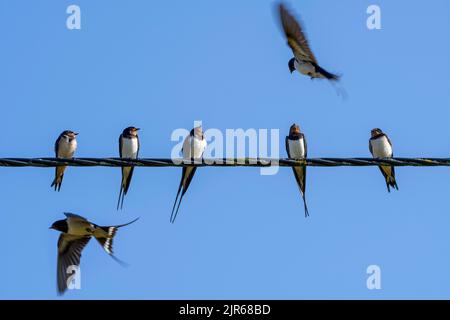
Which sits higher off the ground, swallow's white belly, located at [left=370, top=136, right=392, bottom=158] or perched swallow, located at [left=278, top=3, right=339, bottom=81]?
perched swallow, located at [left=278, top=3, right=339, bottom=81]

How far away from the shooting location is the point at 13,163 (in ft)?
13.7

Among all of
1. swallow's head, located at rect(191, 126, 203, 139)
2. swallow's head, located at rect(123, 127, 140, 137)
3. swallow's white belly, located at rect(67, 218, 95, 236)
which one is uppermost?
swallow's head, located at rect(123, 127, 140, 137)

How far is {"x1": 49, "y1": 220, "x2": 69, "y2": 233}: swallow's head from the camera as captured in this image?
595 cm

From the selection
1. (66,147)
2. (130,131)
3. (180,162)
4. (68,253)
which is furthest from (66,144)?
(180,162)

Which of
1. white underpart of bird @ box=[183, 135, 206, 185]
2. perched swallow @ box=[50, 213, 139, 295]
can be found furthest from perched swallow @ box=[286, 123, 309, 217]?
perched swallow @ box=[50, 213, 139, 295]

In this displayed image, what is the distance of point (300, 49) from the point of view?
20.3 ft

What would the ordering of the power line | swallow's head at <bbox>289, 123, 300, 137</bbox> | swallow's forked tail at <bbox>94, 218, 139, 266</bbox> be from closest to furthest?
the power line
swallow's forked tail at <bbox>94, 218, 139, 266</bbox>
swallow's head at <bbox>289, 123, 300, 137</bbox>

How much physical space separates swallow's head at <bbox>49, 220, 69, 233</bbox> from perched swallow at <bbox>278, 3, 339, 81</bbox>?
5.82ft

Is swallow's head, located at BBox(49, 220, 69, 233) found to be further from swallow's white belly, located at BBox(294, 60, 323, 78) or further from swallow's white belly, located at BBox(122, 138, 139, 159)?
swallow's white belly, located at BBox(294, 60, 323, 78)

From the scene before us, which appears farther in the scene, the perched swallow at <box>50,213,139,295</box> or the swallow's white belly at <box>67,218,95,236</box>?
the swallow's white belly at <box>67,218,95,236</box>

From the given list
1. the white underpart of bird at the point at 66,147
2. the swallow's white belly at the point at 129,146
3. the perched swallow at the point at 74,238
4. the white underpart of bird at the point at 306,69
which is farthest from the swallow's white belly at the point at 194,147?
the white underpart of bird at the point at 66,147

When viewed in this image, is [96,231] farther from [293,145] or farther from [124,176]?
[293,145]

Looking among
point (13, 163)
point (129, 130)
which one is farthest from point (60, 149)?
point (13, 163)

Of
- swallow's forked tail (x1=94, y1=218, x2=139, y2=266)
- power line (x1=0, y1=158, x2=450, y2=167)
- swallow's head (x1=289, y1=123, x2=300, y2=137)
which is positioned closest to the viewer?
power line (x1=0, y1=158, x2=450, y2=167)
